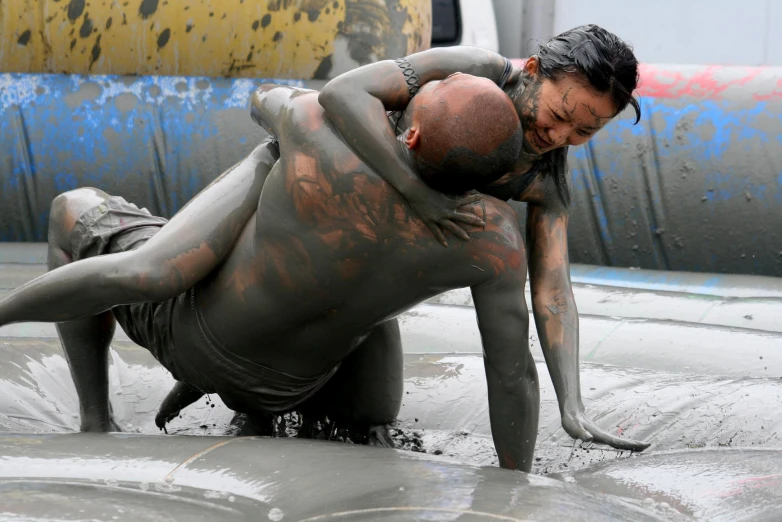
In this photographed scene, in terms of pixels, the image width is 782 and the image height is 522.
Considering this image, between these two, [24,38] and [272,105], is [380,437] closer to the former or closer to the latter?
[272,105]

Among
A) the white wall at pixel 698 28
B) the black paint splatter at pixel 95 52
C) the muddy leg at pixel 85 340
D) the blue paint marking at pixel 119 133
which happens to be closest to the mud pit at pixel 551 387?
the muddy leg at pixel 85 340

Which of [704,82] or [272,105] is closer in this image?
[272,105]

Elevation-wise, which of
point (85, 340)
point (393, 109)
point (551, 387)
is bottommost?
point (551, 387)

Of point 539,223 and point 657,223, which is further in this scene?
point 657,223

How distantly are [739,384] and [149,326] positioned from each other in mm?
1201

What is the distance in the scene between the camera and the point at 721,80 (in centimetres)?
403

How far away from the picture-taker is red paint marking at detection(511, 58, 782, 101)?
396 centimetres

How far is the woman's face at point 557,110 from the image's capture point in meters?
1.63

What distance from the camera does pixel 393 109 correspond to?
1703 mm

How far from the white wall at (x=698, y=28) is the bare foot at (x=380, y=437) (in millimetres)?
5023

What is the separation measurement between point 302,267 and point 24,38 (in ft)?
9.44

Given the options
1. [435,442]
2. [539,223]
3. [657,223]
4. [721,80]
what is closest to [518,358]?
[539,223]

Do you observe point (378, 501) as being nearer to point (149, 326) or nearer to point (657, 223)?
point (149, 326)

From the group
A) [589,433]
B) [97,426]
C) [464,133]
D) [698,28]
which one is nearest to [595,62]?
[464,133]
